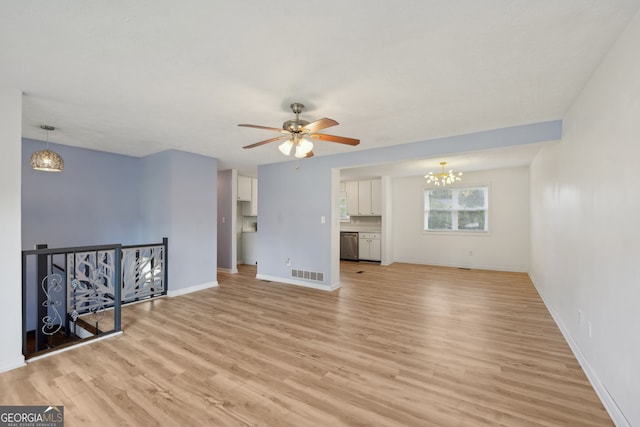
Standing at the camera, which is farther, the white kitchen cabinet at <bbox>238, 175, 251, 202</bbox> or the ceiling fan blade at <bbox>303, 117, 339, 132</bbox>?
the white kitchen cabinet at <bbox>238, 175, 251, 202</bbox>

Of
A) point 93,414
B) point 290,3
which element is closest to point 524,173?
point 290,3

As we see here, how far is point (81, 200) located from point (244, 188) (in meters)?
3.30

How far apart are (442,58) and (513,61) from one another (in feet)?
1.74

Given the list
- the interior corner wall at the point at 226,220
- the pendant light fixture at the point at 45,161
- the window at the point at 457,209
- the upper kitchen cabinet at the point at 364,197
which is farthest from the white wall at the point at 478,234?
the pendant light fixture at the point at 45,161

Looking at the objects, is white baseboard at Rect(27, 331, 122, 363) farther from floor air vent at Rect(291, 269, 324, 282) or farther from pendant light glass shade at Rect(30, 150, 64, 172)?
floor air vent at Rect(291, 269, 324, 282)

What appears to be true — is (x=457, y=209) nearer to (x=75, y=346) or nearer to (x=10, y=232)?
(x=75, y=346)

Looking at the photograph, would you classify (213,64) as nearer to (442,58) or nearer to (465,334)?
(442,58)

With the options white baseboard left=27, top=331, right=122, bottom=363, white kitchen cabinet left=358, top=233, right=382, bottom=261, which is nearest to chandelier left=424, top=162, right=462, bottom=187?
white kitchen cabinet left=358, top=233, right=382, bottom=261

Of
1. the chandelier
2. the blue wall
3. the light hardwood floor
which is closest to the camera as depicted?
the light hardwood floor

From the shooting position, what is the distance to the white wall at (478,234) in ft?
20.8

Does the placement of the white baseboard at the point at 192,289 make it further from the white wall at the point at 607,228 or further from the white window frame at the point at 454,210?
the white window frame at the point at 454,210

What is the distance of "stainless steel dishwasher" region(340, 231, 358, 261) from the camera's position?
799 cm

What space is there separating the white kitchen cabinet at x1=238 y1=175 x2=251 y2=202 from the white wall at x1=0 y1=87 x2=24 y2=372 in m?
4.60

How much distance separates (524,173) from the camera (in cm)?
627
